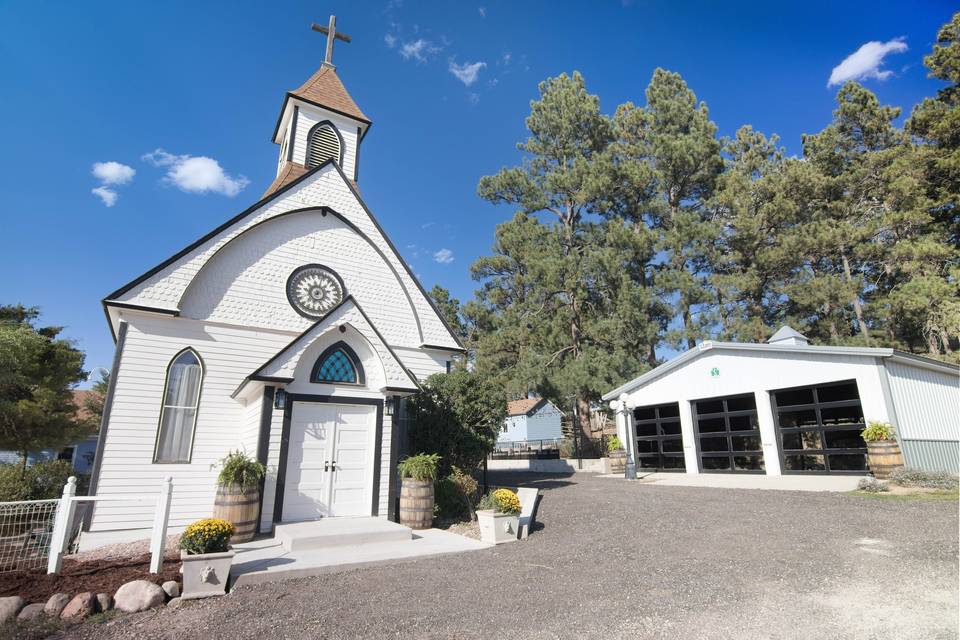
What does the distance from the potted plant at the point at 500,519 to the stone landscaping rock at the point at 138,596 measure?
4.46 metres

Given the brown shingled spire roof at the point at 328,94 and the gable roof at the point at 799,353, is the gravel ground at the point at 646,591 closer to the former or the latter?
the gable roof at the point at 799,353

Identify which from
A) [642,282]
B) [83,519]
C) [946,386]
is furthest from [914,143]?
[83,519]

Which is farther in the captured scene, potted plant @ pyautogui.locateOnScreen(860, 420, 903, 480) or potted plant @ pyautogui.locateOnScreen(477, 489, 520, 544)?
potted plant @ pyautogui.locateOnScreen(860, 420, 903, 480)

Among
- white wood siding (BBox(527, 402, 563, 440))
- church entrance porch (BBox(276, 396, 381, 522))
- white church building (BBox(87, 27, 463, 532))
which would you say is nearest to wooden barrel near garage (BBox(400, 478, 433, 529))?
white church building (BBox(87, 27, 463, 532))

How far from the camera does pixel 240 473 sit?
7.93m

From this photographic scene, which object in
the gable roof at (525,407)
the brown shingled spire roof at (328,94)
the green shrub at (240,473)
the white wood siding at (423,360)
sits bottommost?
the green shrub at (240,473)

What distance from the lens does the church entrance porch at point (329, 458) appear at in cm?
883

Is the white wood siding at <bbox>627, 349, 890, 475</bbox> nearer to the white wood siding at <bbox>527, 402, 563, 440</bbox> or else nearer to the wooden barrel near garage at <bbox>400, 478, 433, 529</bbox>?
the wooden barrel near garage at <bbox>400, 478, 433, 529</bbox>

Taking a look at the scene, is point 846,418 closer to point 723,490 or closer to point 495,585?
point 723,490

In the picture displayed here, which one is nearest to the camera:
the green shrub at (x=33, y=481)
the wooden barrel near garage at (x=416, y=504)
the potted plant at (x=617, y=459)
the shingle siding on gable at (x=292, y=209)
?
the wooden barrel near garage at (x=416, y=504)

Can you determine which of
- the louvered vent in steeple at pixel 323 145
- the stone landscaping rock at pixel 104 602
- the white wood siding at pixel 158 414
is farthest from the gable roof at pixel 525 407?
the stone landscaping rock at pixel 104 602

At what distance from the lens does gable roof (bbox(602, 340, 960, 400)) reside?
12656mm

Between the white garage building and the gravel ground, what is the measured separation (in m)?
6.03

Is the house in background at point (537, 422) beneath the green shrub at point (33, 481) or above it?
above
